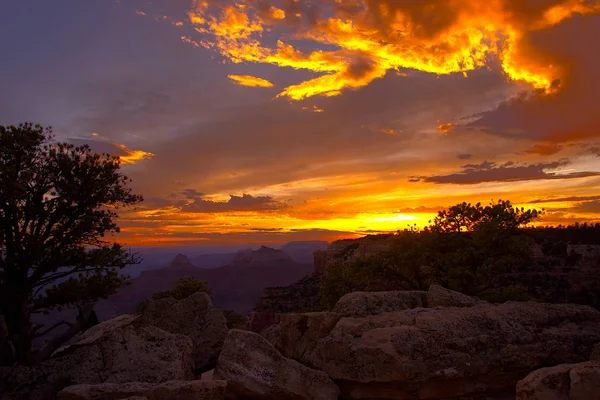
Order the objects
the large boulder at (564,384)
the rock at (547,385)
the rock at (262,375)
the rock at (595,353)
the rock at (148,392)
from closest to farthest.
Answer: the large boulder at (564,384) < the rock at (547,385) < the rock at (148,392) < the rock at (262,375) < the rock at (595,353)

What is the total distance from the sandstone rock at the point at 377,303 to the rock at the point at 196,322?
13.2ft

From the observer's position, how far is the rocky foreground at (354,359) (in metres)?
9.80

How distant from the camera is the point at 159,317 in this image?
13.6 m

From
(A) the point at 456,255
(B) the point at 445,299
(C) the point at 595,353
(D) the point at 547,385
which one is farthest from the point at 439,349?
(A) the point at 456,255

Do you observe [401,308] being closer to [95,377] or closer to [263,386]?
[263,386]


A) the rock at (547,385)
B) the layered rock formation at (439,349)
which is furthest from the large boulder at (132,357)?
the rock at (547,385)

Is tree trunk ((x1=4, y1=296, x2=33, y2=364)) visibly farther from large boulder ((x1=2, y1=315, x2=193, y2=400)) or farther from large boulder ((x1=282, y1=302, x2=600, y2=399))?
large boulder ((x1=282, y1=302, x2=600, y2=399))

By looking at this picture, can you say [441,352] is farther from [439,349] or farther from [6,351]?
[6,351]

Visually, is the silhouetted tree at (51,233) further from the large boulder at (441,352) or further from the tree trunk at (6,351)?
the large boulder at (441,352)

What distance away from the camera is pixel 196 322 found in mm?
13445

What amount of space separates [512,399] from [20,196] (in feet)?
58.3

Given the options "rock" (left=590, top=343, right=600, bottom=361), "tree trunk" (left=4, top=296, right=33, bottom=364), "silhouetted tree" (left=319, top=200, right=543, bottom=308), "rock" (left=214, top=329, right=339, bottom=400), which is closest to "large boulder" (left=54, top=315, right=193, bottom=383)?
"rock" (left=214, top=329, right=339, bottom=400)

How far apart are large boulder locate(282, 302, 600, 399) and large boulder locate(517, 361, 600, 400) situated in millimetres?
2196

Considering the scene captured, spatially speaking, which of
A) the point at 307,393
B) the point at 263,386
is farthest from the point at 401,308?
the point at 263,386
